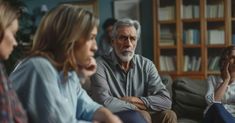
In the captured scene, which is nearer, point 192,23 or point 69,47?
point 69,47

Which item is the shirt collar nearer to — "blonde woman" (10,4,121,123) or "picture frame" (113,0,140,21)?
"blonde woman" (10,4,121,123)

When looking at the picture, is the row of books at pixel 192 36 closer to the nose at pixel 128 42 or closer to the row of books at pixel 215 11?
the row of books at pixel 215 11

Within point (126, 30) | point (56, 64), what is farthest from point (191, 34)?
point (56, 64)

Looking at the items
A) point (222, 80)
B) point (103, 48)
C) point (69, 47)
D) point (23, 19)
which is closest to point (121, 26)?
point (222, 80)

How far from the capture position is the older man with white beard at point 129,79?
8.27ft

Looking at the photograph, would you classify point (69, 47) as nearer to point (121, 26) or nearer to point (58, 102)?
point (58, 102)

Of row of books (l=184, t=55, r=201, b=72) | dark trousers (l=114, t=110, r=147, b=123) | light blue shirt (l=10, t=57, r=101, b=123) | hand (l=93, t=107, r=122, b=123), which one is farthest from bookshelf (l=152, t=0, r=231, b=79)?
light blue shirt (l=10, t=57, r=101, b=123)

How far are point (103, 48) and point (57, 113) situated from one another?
3542 millimetres

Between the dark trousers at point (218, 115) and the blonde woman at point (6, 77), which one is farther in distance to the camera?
the dark trousers at point (218, 115)

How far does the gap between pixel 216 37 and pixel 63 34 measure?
3.54 metres

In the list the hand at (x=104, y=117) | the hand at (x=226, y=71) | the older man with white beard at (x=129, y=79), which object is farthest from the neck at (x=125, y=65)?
the hand at (x=104, y=117)

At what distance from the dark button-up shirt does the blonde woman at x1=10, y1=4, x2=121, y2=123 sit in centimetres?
107

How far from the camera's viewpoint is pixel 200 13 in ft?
15.0

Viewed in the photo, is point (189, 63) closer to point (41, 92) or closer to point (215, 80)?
point (215, 80)
